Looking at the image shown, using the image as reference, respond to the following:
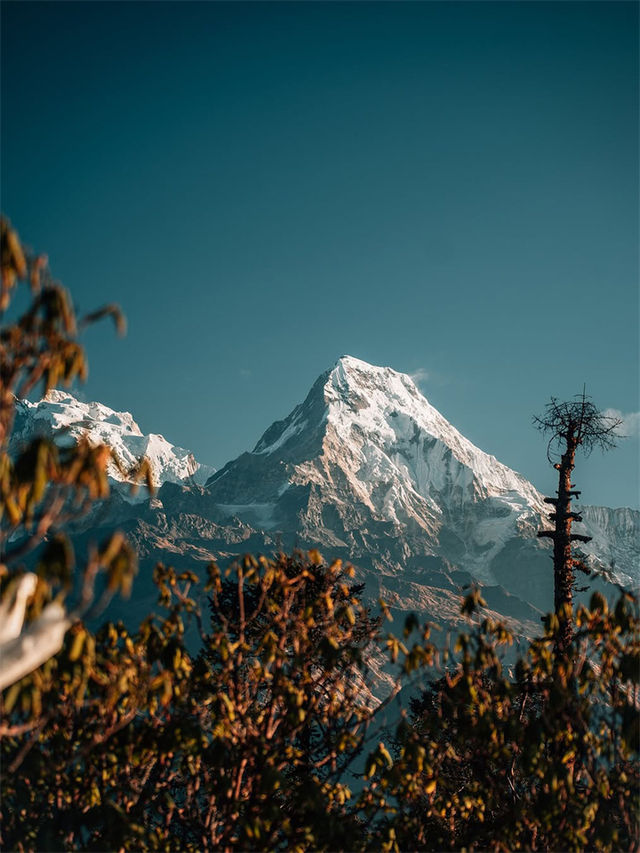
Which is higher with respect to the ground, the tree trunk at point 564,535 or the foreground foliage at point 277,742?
the tree trunk at point 564,535

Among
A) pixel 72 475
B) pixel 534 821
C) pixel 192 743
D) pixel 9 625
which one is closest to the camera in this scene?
pixel 9 625

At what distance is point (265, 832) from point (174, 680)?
2.44m

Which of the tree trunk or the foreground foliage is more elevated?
the tree trunk

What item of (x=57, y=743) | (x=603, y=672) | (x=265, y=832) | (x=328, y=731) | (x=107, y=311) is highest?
(x=107, y=311)

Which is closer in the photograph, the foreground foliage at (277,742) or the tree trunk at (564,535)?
the foreground foliage at (277,742)

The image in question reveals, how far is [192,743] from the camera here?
7.21 meters

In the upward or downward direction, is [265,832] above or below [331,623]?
below

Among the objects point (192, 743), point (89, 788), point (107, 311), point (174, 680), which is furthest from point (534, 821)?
point (107, 311)

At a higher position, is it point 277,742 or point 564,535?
point 564,535

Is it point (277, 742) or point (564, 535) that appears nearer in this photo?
point (277, 742)

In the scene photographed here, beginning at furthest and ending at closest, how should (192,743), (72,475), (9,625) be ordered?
(192,743)
(72,475)
(9,625)

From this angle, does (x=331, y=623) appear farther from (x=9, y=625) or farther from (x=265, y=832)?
(x=9, y=625)

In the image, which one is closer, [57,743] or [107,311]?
[107,311]

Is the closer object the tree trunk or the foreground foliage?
the foreground foliage
